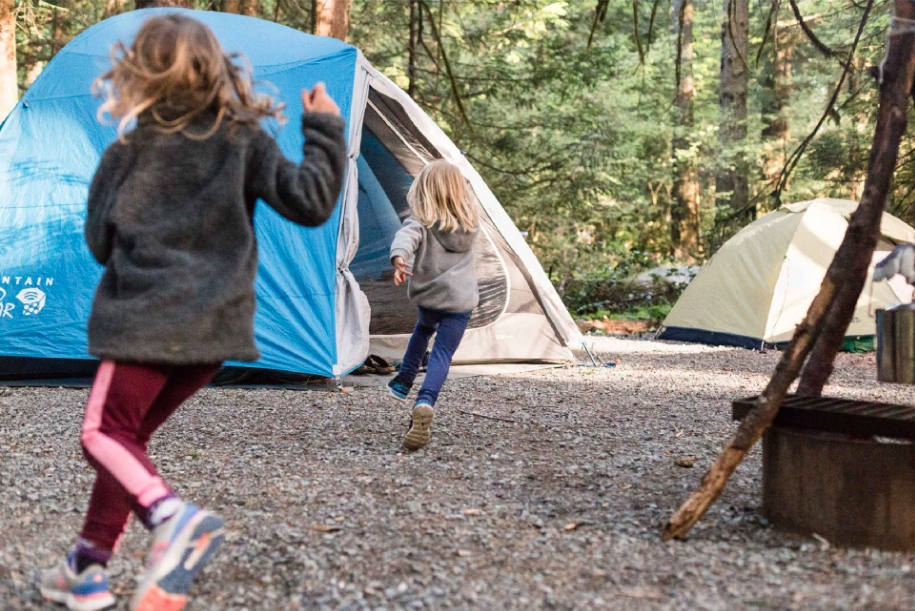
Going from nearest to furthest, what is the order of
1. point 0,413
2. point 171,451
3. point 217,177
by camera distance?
point 217,177, point 171,451, point 0,413

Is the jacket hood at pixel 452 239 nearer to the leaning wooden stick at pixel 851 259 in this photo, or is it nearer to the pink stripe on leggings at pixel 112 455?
the leaning wooden stick at pixel 851 259

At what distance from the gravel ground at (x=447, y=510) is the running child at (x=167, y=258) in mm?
258

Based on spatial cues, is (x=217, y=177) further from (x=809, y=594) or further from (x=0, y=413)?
(x=0, y=413)

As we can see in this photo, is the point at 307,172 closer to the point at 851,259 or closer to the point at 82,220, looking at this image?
the point at 851,259

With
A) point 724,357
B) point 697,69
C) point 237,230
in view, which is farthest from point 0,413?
point 697,69

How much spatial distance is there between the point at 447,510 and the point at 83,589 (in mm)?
1219

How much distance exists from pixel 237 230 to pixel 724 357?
6865mm

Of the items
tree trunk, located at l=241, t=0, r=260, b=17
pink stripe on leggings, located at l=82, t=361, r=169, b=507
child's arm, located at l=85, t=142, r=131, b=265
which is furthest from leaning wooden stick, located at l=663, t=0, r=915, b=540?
tree trunk, located at l=241, t=0, r=260, b=17

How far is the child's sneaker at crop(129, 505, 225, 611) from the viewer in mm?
2004

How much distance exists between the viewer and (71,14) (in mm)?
11289

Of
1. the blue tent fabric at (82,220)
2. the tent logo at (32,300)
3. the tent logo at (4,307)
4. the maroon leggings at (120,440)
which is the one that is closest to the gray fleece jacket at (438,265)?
the blue tent fabric at (82,220)

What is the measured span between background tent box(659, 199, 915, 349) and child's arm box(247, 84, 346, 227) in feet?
23.8

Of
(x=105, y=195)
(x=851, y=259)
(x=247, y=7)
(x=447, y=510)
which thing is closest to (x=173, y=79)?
(x=105, y=195)

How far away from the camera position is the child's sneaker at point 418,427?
397cm
